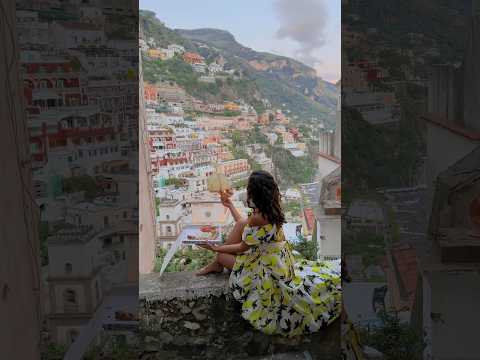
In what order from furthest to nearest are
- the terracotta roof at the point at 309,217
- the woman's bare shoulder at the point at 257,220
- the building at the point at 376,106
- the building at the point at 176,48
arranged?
the terracotta roof at the point at 309,217 < the building at the point at 176,48 < the woman's bare shoulder at the point at 257,220 < the building at the point at 376,106

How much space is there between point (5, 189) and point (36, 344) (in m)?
0.79

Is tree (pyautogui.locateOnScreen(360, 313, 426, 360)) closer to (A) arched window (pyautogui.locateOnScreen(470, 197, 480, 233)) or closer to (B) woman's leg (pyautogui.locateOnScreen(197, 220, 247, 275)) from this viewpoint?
(A) arched window (pyautogui.locateOnScreen(470, 197, 480, 233))

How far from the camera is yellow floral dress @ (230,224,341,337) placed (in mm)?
2727

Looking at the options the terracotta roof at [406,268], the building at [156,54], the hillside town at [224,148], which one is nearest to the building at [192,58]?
the hillside town at [224,148]

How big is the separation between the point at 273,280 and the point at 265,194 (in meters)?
0.49

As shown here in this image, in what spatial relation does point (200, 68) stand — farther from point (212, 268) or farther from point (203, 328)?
point (203, 328)

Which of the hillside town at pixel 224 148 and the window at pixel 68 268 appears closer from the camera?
the window at pixel 68 268

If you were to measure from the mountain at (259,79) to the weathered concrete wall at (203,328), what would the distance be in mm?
1170

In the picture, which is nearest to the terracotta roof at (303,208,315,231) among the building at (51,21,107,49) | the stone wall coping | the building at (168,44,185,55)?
the stone wall coping

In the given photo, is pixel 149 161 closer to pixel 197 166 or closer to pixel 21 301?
pixel 197 166

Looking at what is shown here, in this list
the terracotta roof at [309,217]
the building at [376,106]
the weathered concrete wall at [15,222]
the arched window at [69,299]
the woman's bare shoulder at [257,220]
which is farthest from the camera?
the terracotta roof at [309,217]

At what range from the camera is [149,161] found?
3.13m

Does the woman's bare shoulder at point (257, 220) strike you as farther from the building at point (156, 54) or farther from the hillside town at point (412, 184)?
the building at point (156, 54)

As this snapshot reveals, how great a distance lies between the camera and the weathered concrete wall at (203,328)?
269 cm
